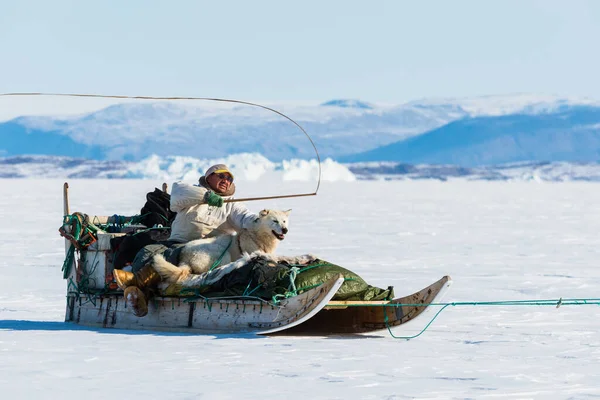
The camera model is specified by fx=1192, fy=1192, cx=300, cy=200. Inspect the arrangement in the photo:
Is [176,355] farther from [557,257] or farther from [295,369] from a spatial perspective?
[557,257]

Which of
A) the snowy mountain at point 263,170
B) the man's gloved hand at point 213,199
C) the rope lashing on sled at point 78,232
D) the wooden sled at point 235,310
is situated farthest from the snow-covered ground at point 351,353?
the snowy mountain at point 263,170

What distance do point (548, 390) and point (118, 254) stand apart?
338 cm

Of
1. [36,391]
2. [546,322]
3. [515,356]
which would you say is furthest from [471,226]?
[36,391]

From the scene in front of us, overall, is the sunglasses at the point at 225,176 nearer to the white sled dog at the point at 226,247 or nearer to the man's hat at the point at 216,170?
the man's hat at the point at 216,170

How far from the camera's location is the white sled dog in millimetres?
7328

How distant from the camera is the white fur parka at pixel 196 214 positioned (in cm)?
768

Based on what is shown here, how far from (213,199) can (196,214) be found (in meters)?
0.21

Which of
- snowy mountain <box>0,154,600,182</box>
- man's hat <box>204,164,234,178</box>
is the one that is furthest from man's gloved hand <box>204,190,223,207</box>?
snowy mountain <box>0,154,600,182</box>

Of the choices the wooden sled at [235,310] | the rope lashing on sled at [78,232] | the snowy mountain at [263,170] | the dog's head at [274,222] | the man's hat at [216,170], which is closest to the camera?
the wooden sled at [235,310]

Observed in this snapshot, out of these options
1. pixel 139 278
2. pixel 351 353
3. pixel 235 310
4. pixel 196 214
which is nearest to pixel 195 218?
pixel 196 214

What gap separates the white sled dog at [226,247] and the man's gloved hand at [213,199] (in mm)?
255

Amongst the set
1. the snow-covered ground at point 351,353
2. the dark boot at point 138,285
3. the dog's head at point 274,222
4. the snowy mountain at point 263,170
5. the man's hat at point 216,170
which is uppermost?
the snowy mountain at point 263,170

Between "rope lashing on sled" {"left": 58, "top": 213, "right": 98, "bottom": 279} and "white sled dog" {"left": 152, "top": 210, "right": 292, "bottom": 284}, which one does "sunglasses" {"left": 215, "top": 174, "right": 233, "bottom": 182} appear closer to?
"white sled dog" {"left": 152, "top": 210, "right": 292, "bottom": 284}

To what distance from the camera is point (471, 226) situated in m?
21.9
